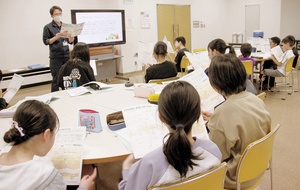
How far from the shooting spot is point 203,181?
912 mm

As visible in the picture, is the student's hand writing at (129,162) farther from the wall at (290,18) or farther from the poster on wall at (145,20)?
the wall at (290,18)

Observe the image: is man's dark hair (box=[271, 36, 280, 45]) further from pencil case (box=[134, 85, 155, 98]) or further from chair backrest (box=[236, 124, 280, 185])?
chair backrest (box=[236, 124, 280, 185])

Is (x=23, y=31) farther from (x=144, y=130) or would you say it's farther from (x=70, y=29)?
(x=144, y=130)

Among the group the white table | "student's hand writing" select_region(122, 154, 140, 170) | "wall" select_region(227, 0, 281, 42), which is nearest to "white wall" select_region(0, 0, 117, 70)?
the white table

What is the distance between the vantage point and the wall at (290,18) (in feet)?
26.0

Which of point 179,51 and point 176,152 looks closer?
point 176,152

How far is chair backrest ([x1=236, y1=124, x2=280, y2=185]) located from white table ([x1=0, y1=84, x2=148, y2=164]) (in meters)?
0.60

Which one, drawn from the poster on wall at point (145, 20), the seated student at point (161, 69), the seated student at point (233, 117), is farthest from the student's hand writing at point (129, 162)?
the poster on wall at point (145, 20)

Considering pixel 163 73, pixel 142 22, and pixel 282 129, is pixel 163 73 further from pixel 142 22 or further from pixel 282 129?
pixel 142 22

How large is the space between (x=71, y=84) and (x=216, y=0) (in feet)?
26.3

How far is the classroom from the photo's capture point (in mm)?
2629

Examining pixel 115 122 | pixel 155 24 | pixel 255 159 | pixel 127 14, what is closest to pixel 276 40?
pixel 155 24

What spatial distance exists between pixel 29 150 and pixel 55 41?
348 centimetres

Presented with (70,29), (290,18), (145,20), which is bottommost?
(70,29)
